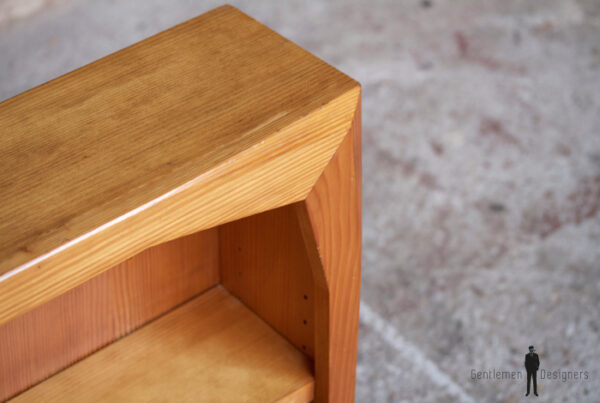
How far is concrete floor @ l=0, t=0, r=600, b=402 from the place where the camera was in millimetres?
1717

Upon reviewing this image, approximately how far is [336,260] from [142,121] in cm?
31

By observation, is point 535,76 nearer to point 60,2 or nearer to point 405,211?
point 405,211

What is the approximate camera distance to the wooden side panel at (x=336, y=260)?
3.05 ft

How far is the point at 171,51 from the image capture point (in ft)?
3.24

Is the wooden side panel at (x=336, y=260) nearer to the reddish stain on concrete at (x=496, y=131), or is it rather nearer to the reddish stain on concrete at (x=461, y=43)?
the reddish stain on concrete at (x=496, y=131)

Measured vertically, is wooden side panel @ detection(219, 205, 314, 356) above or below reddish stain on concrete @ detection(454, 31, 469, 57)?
above

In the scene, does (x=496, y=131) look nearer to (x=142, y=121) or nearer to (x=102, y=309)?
(x=102, y=309)

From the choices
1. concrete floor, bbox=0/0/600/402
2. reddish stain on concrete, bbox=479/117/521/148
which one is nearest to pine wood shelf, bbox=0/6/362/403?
concrete floor, bbox=0/0/600/402

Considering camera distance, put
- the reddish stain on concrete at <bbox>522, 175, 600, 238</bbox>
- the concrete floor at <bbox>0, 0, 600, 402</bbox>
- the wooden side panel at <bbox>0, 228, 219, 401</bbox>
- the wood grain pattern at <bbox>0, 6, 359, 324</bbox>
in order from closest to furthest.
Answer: the wood grain pattern at <bbox>0, 6, 359, 324</bbox> → the wooden side panel at <bbox>0, 228, 219, 401</bbox> → the concrete floor at <bbox>0, 0, 600, 402</bbox> → the reddish stain on concrete at <bbox>522, 175, 600, 238</bbox>

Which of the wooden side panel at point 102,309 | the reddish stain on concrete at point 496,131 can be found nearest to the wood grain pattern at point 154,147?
the wooden side panel at point 102,309

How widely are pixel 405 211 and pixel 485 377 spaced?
0.50 m

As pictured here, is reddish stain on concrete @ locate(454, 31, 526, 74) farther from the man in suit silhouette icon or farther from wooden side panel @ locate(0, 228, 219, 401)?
wooden side panel @ locate(0, 228, 219, 401)

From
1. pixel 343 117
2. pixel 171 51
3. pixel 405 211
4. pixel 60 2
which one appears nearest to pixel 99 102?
pixel 171 51

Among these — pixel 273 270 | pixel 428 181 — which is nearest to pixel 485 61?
pixel 428 181
